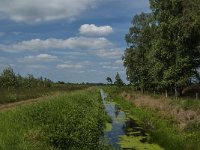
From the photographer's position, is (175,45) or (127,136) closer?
(127,136)

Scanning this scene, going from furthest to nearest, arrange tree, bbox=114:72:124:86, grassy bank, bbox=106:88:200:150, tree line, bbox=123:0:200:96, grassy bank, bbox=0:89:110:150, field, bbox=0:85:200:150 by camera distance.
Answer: tree, bbox=114:72:124:86
tree line, bbox=123:0:200:96
grassy bank, bbox=106:88:200:150
field, bbox=0:85:200:150
grassy bank, bbox=0:89:110:150

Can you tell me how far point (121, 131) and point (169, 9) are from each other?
2571cm

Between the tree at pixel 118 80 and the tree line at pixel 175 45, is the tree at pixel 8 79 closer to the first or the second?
the tree line at pixel 175 45

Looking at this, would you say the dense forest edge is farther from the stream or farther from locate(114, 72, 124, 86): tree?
locate(114, 72, 124, 86): tree

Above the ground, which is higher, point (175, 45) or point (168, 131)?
point (175, 45)

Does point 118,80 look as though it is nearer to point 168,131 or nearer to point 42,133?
point 168,131

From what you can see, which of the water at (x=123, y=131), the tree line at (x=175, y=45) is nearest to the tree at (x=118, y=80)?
the tree line at (x=175, y=45)

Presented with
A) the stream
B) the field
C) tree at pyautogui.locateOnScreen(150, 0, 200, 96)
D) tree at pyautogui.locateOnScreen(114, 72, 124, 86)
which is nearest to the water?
the stream

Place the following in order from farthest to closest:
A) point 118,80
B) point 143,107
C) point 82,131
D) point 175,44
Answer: point 118,80, point 175,44, point 143,107, point 82,131

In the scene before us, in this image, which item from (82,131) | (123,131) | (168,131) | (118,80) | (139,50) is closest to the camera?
(82,131)

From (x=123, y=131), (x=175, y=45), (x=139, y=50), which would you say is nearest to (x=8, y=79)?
(x=139, y=50)

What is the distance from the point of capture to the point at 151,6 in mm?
54938

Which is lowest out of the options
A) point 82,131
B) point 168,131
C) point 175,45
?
point 168,131

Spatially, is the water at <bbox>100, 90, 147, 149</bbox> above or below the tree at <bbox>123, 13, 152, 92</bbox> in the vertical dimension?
below
